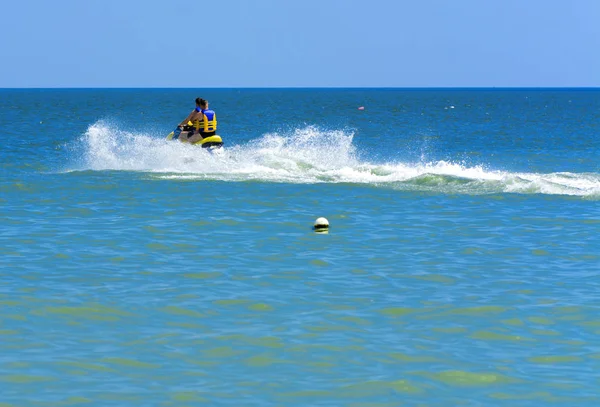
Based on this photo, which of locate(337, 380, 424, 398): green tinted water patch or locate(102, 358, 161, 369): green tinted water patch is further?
locate(102, 358, 161, 369): green tinted water patch

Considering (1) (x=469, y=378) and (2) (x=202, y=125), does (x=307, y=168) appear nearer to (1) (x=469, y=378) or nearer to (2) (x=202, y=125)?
(2) (x=202, y=125)

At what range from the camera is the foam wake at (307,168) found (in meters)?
23.6

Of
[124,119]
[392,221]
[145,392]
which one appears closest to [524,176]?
[392,221]

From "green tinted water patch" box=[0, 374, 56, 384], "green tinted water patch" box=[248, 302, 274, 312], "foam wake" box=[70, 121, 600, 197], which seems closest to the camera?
"green tinted water patch" box=[0, 374, 56, 384]

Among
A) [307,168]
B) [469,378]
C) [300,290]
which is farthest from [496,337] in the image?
[307,168]

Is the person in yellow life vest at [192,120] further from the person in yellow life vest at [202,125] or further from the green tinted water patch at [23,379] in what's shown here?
the green tinted water patch at [23,379]

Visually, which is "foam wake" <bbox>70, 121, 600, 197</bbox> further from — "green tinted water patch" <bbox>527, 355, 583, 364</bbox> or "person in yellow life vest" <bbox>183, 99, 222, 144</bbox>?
"green tinted water patch" <bbox>527, 355, 583, 364</bbox>

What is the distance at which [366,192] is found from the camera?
22.7 meters

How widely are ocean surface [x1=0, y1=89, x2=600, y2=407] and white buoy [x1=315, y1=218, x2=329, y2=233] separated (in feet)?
0.85

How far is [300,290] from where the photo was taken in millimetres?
12297

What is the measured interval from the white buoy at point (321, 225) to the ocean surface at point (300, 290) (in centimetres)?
26

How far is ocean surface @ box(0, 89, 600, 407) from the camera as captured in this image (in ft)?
29.2

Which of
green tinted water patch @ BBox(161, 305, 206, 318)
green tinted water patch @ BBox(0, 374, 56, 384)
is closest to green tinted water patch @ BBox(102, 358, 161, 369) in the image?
green tinted water patch @ BBox(0, 374, 56, 384)

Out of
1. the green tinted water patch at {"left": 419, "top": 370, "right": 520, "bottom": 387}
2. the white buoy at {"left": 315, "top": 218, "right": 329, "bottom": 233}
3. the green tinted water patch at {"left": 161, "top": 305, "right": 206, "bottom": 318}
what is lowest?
the green tinted water patch at {"left": 419, "top": 370, "right": 520, "bottom": 387}
